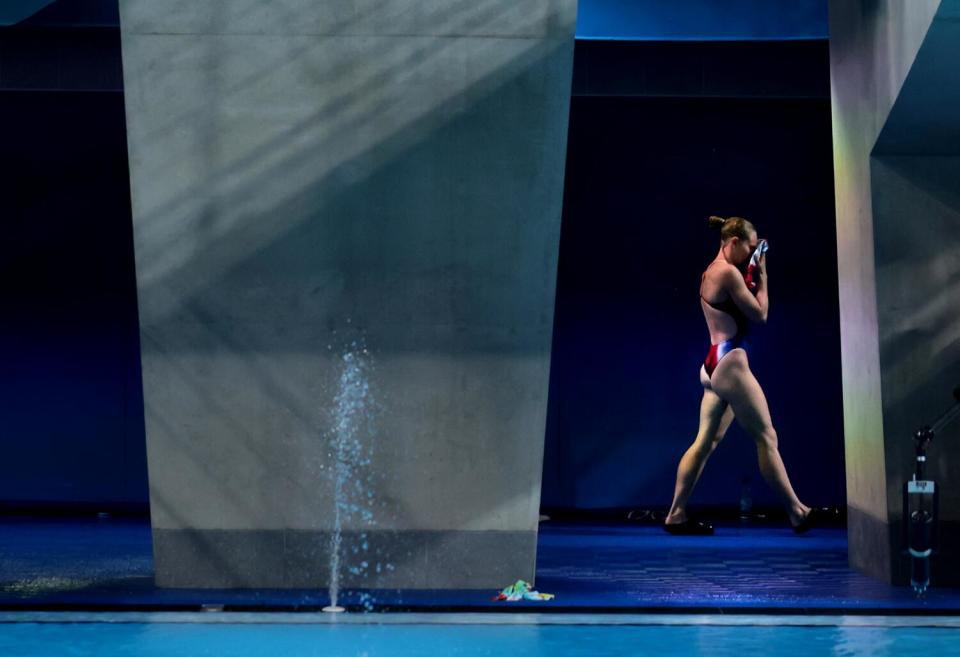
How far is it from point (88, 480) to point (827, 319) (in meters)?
8.17

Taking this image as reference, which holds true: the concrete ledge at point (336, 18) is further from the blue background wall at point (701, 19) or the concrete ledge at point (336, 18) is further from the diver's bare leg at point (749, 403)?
the blue background wall at point (701, 19)

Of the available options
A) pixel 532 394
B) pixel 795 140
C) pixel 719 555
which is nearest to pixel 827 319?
pixel 795 140

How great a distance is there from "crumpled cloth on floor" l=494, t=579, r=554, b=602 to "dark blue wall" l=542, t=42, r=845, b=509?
6228 millimetres

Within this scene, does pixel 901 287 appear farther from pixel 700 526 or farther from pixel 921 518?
pixel 700 526

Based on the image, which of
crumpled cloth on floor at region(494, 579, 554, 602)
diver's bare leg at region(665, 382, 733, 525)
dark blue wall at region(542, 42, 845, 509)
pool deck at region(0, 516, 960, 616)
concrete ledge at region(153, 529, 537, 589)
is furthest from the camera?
dark blue wall at region(542, 42, 845, 509)

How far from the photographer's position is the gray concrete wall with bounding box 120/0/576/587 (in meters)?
8.62

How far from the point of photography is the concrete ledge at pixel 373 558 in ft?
28.4

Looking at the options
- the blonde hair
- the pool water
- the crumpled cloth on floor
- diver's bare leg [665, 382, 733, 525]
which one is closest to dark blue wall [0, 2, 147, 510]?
the pool water

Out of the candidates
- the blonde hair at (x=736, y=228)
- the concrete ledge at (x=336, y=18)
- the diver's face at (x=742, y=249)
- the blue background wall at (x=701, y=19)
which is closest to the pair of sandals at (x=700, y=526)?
the diver's face at (x=742, y=249)

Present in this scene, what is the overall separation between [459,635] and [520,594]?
108 cm

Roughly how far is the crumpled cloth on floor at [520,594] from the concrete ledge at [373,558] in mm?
169

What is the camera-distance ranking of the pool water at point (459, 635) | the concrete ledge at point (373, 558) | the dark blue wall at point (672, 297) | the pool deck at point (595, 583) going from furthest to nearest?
the dark blue wall at point (672, 297), the concrete ledge at point (373, 558), the pool deck at point (595, 583), the pool water at point (459, 635)

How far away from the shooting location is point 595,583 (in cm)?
920

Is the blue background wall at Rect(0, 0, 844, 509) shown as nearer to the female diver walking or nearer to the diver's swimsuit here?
the female diver walking
